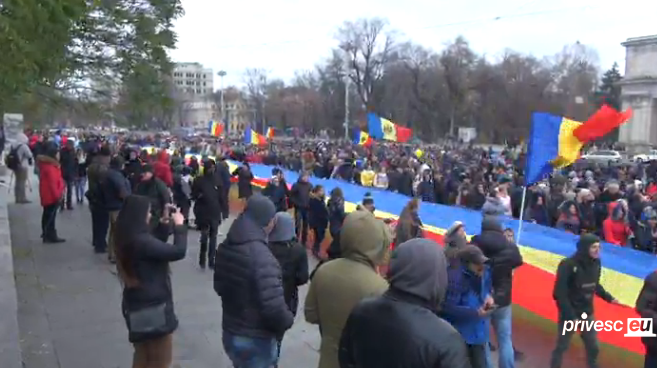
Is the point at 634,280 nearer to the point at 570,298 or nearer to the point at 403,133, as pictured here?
the point at 570,298

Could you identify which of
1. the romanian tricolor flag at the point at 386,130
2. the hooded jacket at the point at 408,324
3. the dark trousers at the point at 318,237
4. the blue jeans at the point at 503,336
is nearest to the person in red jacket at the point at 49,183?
the dark trousers at the point at 318,237

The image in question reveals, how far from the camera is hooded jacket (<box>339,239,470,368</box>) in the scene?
2646 millimetres

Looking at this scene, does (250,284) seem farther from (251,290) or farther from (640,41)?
(640,41)

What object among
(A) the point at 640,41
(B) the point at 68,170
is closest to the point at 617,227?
(B) the point at 68,170

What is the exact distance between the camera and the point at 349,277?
3.84m

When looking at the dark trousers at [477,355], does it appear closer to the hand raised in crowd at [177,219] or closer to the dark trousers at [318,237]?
the hand raised in crowd at [177,219]

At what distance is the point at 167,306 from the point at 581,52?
98834 millimetres

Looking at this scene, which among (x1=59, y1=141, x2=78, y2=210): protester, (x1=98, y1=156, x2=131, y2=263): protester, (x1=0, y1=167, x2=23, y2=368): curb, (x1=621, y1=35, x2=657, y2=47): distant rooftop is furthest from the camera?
(x1=621, y1=35, x2=657, y2=47): distant rooftop

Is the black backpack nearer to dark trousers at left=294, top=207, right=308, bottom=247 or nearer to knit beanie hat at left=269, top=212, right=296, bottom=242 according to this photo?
dark trousers at left=294, top=207, right=308, bottom=247

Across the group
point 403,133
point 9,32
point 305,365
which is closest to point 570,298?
point 305,365

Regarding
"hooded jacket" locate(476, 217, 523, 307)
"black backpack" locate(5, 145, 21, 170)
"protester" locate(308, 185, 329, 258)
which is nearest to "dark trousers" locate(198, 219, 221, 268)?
"protester" locate(308, 185, 329, 258)

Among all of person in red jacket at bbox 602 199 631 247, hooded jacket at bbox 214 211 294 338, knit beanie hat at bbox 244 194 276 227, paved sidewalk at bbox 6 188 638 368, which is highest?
knit beanie hat at bbox 244 194 276 227

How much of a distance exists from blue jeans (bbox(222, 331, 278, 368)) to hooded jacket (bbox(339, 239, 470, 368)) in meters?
1.41

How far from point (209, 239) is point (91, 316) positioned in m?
3.15
